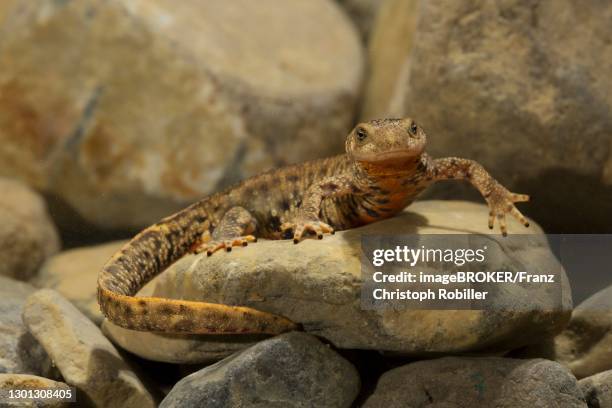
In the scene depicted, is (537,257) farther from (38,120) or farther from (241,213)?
(38,120)

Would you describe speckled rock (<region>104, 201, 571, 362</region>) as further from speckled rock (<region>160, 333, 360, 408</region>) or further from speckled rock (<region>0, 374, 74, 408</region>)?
speckled rock (<region>0, 374, 74, 408</region>)

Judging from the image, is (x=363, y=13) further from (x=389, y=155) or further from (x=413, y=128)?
(x=389, y=155)

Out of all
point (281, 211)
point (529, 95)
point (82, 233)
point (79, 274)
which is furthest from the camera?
point (82, 233)

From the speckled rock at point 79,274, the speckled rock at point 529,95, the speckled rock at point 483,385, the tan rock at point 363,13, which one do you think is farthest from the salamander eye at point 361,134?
the tan rock at point 363,13

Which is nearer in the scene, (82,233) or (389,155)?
(389,155)

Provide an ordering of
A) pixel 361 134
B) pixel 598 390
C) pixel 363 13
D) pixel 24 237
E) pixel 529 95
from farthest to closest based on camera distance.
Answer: pixel 363 13
pixel 24 237
pixel 529 95
pixel 361 134
pixel 598 390

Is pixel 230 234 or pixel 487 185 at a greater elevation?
pixel 487 185

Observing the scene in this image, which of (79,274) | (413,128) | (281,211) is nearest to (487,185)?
(413,128)

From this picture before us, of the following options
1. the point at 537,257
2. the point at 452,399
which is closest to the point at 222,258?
the point at 452,399
